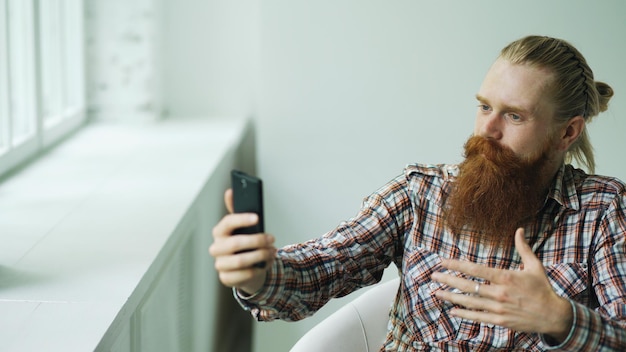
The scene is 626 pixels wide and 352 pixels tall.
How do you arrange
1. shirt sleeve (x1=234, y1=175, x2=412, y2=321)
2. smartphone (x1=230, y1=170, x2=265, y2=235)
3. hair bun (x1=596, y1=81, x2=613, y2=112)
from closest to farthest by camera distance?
smartphone (x1=230, y1=170, x2=265, y2=235) < shirt sleeve (x1=234, y1=175, x2=412, y2=321) < hair bun (x1=596, y1=81, x2=613, y2=112)

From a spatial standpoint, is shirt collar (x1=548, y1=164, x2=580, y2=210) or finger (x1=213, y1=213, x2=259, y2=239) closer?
finger (x1=213, y1=213, x2=259, y2=239)

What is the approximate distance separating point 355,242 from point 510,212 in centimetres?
34

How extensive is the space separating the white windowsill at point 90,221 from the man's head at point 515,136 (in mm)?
700

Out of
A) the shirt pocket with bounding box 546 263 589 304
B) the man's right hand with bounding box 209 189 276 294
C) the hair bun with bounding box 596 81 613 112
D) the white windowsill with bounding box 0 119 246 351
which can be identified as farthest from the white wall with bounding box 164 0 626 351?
the man's right hand with bounding box 209 189 276 294

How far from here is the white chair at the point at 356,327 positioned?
1778 mm

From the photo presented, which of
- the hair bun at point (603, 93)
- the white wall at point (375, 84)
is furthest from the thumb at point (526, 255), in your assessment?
the white wall at point (375, 84)

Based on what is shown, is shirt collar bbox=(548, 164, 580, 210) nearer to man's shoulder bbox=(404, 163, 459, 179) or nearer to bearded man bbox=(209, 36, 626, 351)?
bearded man bbox=(209, 36, 626, 351)

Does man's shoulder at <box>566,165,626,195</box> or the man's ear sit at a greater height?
the man's ear

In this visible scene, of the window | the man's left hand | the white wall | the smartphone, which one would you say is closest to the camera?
the smartphone

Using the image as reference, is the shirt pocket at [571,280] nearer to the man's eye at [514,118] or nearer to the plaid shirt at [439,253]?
the plaid shirt at [439,253]

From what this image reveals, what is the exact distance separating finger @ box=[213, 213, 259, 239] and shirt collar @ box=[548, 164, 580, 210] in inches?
31.6

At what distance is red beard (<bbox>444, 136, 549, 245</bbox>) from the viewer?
5.73 feet

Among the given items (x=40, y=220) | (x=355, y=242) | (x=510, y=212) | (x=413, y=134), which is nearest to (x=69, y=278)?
(x=40, y=220)

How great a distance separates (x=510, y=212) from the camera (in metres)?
1.75
